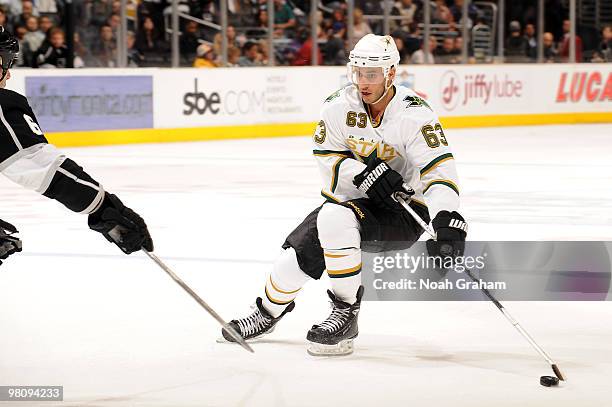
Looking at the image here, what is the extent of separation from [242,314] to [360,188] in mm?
995

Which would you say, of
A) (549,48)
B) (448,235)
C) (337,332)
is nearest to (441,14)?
(549,48)

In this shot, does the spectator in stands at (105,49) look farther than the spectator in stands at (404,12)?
No

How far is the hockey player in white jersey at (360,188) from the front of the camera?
14.0 feet

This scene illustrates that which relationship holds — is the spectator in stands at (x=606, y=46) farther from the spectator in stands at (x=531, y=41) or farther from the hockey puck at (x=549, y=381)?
the hockey puck at (x=549, y=381)

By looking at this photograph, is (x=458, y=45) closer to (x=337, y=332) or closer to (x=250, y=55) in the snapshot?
(x=250, y=55)

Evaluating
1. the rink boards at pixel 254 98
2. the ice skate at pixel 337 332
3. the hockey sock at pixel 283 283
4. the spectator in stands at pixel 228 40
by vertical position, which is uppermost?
the spectator in stands at pixel 228 40

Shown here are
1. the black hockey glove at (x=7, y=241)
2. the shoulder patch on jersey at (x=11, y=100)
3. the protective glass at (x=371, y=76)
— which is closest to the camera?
the shoulder patch on jersey at (x=11, y=100)

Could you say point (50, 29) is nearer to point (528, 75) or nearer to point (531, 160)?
point (531, 160)

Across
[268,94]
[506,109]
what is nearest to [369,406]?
[268,94]

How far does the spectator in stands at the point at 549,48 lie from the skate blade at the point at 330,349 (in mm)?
15039

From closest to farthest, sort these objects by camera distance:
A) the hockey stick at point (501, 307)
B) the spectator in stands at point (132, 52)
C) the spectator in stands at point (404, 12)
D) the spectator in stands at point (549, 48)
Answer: the hockey stick at point (501, 307) → the spectator in stands at point (132, 52) → the spectator in stands at point (404, 12) → the spectator in stands at point (549, 48)

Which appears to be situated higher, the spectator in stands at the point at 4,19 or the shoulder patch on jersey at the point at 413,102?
the shoulder patch on jersey at the point at 413,102


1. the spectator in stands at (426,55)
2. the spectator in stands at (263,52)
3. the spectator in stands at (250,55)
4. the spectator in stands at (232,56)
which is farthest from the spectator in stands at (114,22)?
the spectator in stands at (426,55)

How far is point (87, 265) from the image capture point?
6289 millimetres
